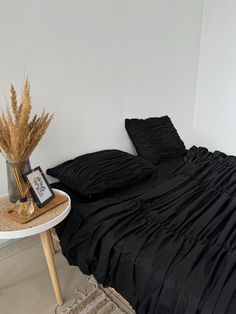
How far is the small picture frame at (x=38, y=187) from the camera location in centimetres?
119

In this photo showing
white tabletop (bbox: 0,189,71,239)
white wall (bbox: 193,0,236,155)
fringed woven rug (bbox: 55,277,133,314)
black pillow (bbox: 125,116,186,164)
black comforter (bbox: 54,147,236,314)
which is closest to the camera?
black comforter (bbox: 54,147,236,314)

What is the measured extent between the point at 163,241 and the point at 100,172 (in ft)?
1.97

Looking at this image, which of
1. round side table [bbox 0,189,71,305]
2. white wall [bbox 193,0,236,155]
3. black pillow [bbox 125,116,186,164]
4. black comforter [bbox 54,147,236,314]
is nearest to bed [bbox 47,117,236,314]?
black comforter [bbox 54,147,236,314]

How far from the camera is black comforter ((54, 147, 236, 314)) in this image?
2.95 ft

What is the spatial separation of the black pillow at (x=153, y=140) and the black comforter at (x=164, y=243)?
44 centimetres

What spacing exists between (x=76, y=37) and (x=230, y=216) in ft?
4.44

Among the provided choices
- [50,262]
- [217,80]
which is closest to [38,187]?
[50,262]

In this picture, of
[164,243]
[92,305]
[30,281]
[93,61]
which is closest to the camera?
[164,243]

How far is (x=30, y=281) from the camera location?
1.49 metres

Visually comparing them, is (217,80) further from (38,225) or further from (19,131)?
(38,225)

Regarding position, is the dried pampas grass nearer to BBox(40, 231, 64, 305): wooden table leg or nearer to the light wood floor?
BBox(40, 231, 64, 305): wooden table leg

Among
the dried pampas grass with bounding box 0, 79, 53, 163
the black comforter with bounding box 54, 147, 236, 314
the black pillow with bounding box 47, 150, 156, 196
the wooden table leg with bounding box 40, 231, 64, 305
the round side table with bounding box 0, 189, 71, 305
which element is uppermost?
the dried pampas grass with bounding box 0, 79, 53, 163

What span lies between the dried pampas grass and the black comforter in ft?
1.37

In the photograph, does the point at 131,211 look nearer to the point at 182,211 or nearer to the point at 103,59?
the point at 182,211
